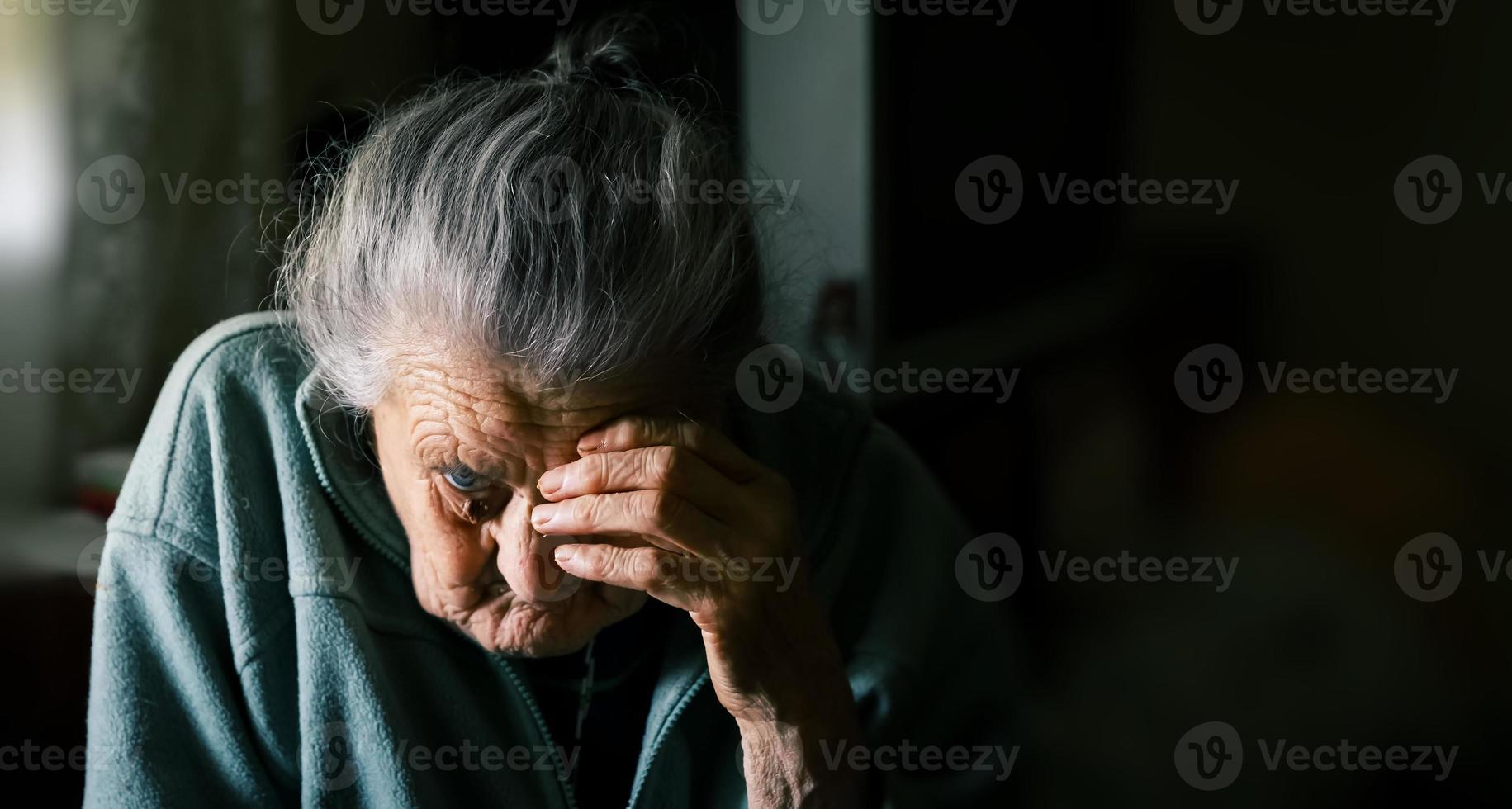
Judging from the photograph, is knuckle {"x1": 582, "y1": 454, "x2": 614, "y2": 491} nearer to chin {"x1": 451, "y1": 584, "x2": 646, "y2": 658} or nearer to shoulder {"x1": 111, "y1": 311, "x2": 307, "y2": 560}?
chin {"x1": 451, "y1": 584, "x2": 646, "y2": 658}

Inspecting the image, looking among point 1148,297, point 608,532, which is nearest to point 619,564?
point 608,532

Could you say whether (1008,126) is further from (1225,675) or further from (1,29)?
(1,29)

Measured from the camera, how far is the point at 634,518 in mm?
844

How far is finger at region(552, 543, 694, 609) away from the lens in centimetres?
87

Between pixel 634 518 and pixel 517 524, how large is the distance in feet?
0.46

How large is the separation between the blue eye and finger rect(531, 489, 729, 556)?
8 centimetres

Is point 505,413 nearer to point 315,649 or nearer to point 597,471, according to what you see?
point 597,471

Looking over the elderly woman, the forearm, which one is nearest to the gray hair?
the elderly woman

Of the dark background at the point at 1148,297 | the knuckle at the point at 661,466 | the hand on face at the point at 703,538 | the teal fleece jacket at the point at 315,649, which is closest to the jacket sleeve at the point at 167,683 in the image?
the teal fleece jacket at the point at 315,649

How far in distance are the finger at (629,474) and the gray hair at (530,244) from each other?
0.08 m

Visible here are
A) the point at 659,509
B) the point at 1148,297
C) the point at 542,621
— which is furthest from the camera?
the point at 1148,297

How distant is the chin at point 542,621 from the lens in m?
0.98

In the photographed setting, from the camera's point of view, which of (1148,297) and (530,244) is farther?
(1148,297)

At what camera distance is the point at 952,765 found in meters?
1.24
